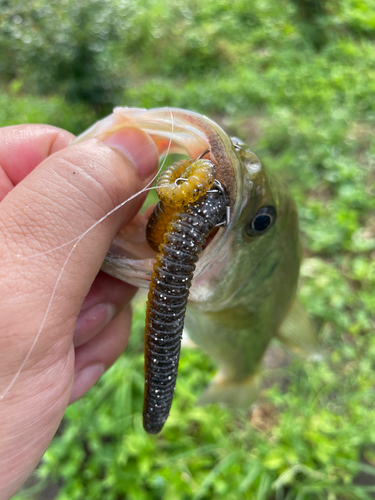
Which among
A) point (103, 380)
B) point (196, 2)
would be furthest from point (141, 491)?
point (196, 2)

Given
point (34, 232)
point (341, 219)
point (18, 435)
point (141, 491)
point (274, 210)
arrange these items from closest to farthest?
point (34, 232) < point (18, 435) < point (274, 210) < point (141, 491) < point (341, 219)

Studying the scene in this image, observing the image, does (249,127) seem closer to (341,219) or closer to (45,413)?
(341,219)

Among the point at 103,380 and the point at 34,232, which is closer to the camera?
the point at 34,232

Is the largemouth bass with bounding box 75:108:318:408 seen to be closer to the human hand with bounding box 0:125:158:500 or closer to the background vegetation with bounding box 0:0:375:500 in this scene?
the human hand with bounding box 0:125:158:500

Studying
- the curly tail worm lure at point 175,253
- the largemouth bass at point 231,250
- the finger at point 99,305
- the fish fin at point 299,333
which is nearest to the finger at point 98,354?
the finger at point 99,305

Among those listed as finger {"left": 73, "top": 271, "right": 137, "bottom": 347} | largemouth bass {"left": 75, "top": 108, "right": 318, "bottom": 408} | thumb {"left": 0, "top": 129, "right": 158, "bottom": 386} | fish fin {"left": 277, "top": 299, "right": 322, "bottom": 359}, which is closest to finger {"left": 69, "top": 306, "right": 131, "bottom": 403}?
finger {"left": 73, "top": 271, "right": 137, "bottom": 347}

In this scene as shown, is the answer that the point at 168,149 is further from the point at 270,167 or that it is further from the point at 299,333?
the point at 270,167

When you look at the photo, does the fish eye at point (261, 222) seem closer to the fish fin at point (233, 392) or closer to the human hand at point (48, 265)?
the human hand at point (48, 265)
